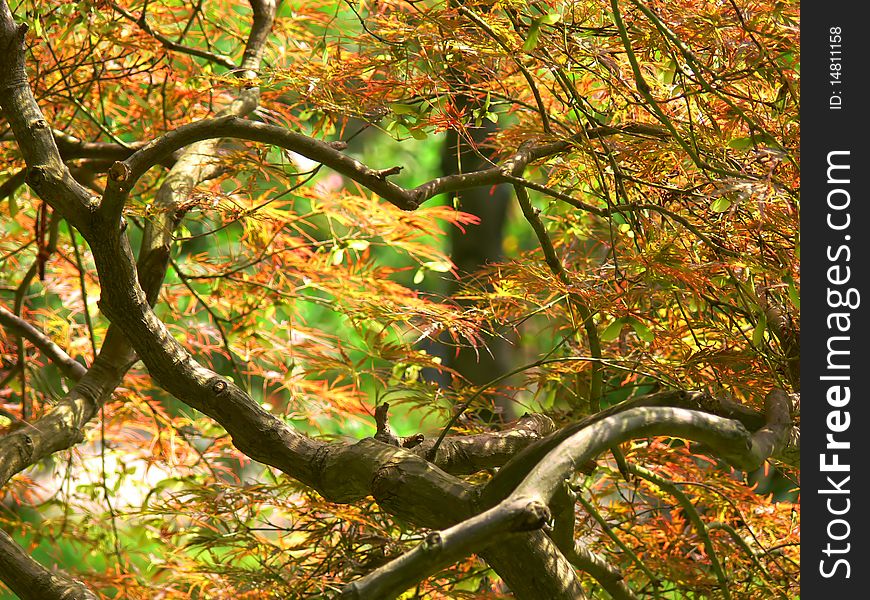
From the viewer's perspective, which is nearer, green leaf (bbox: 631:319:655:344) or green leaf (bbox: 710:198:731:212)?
green leaf (bbox: 710:198:731:212)

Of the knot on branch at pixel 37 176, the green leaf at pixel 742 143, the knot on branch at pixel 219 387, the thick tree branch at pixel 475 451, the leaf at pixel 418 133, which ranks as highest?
the leaf at pixel 418 133

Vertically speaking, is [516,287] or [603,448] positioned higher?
[516,287]

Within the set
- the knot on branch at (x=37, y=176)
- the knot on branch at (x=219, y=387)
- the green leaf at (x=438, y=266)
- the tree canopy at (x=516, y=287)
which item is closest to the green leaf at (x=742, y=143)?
the tree canopy at (x=516, y=287)

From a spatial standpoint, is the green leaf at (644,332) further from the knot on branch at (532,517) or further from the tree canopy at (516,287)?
the knot on branch at (532,517)

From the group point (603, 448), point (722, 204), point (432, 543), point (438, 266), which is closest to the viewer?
point (432, 543)

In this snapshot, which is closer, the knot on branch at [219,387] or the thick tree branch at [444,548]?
the thick tree branch at [444,548]

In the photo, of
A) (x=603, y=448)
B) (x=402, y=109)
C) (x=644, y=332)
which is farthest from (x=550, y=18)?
(x=603, y=448)

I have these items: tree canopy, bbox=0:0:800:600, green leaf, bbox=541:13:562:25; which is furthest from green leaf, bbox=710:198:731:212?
green leaf, bbox=541:13:562:25

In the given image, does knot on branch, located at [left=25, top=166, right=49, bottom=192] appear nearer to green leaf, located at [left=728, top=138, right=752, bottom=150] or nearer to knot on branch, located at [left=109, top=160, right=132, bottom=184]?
knot on branch, located at [left=109, top=160, right=132, bottom=184]

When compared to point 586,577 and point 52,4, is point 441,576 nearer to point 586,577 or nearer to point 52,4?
point 586,577

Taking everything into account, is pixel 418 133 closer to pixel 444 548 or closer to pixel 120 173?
pixel 120 173
